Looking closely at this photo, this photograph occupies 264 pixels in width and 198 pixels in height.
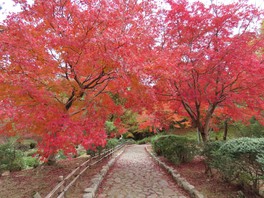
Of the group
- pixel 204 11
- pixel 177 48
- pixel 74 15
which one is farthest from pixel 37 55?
pixel 204 11

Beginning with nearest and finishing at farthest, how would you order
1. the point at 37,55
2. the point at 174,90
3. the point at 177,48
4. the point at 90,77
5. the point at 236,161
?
the point at 236,161 → the point at 37,55 → the point at 90,77 → the point at 177,48 → the point at 174,90

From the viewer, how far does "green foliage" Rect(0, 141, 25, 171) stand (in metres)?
9.12

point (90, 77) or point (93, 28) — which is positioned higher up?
point (93, 28)

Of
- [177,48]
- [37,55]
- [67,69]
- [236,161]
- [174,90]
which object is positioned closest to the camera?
[236,161]

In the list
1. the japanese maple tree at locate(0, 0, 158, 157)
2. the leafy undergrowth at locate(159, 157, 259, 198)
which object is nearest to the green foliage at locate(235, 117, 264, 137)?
the leafy undergrowth at locate(159, 157, 259, 198)

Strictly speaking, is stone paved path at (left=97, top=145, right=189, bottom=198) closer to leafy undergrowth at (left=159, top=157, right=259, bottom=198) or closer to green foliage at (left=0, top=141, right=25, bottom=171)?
leafy undergrowth at (left=159, top=157, right=259, bottom=198)

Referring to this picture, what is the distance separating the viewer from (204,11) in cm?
773

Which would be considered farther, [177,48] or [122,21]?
[177,48]

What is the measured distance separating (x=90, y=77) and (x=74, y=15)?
2.14 metres

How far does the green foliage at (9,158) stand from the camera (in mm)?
9117

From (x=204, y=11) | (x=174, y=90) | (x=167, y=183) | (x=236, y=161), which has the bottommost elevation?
(x=167, y=183)

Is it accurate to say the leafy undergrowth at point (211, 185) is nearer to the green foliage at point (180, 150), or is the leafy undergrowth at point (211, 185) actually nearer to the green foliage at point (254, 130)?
the green foliage at point (180, 150)

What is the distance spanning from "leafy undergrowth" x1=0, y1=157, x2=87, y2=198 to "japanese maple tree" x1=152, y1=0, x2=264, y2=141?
16.6 ft

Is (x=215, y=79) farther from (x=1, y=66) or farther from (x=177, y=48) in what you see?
(x=1, y=66)
